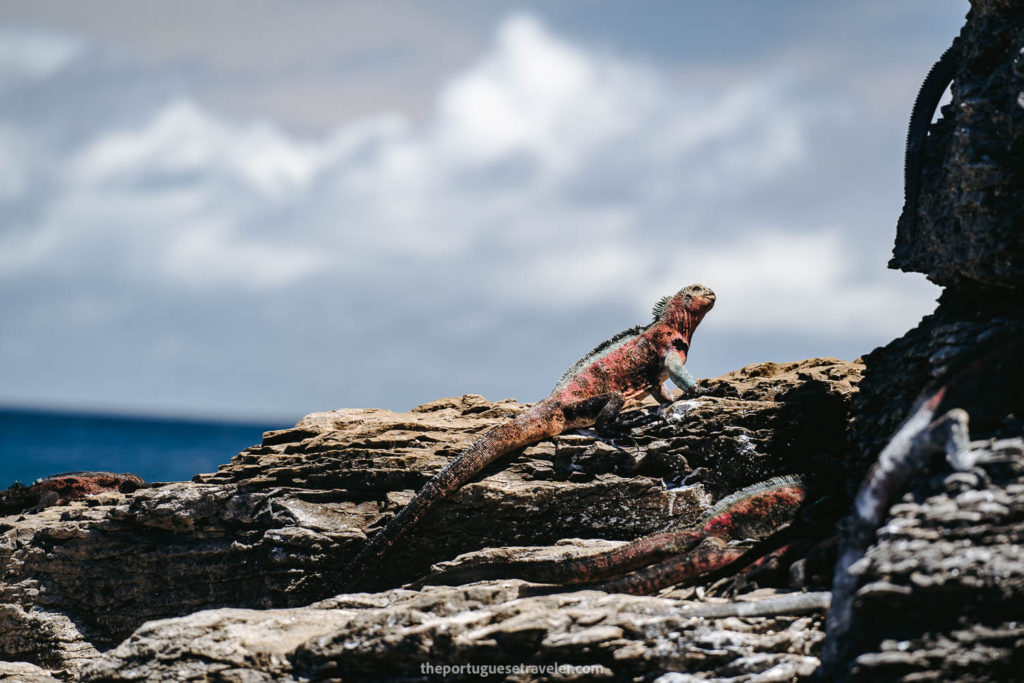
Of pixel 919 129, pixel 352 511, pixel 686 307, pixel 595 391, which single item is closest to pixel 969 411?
pixel 919 129

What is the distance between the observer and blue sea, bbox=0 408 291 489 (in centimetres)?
5788

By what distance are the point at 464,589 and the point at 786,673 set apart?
231 cm

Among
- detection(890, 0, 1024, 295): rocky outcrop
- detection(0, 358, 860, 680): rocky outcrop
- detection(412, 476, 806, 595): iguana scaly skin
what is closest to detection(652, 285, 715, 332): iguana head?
detection(0, 358, 860, 680): rocky outcrop

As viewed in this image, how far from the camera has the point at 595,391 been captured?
355 inches

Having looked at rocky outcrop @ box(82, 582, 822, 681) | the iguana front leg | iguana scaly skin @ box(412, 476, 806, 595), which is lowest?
rocky outcrop @ box(82, 582, 822, 681)

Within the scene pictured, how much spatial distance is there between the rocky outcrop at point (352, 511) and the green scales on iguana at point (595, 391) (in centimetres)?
19

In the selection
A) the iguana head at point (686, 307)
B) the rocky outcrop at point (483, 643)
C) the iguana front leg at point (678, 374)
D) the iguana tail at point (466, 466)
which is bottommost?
the rocky outcrop at point (483, 643)

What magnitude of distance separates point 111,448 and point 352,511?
7495 cm

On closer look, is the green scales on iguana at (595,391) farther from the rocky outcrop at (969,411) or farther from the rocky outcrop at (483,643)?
the rocky outcrop at (969,411)

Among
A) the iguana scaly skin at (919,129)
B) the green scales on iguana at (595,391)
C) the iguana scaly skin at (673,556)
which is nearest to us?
the iguana scaly skin at (673,556)

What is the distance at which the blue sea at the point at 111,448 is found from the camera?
57875mm

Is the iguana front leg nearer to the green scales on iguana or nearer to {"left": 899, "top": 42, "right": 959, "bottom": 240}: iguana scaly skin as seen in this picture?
the green scales on iguana

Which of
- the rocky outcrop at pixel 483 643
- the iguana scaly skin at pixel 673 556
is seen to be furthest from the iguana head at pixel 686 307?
the rocky outcrop at pixel 483 643

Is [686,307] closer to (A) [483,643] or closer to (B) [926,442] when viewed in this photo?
(B) [926,442]
